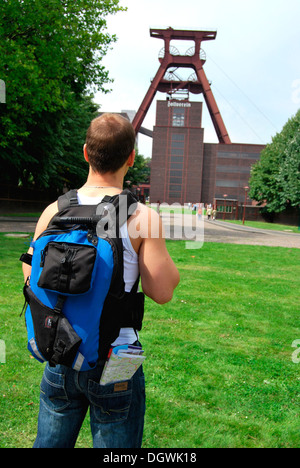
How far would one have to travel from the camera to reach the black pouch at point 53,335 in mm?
1584

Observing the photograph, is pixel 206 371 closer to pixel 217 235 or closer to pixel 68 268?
pixel 68 268

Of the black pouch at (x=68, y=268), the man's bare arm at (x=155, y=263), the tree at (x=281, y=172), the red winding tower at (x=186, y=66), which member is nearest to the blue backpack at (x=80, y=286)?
the black pouch at (x=68, y=268)

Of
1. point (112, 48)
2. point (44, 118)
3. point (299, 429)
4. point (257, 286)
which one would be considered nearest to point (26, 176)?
point (44, 118)

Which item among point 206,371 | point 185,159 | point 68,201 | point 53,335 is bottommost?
point 206,371

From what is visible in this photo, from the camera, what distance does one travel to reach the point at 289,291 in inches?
329

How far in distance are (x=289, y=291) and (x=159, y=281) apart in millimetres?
7356

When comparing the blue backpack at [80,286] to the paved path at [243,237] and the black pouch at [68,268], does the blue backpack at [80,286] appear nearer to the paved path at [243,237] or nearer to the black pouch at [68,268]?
the black pouch at [68,268]

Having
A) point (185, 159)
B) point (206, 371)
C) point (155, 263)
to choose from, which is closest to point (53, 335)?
point (155, 263)

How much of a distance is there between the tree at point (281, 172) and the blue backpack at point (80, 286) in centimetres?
3787

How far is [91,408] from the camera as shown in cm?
174

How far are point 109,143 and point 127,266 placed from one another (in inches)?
21.7

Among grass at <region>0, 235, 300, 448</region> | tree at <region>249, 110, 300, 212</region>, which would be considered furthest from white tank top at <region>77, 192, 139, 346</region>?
tree at <region>249, 110, 300, 212</region>
